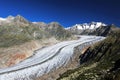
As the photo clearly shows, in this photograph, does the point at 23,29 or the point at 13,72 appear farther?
the point at 23,29

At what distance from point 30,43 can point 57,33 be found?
59.2 m

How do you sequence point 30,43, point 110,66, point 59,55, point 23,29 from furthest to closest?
1. point 23,29
2. point 30,43
3. point 59,55
4. point 110,66

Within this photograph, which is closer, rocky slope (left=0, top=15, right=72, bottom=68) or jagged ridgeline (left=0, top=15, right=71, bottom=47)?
rocky slope (left=0, top=15, right=72, bottom=68)

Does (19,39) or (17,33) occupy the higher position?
(17,33)

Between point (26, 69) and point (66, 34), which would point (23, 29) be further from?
point (26, 69)

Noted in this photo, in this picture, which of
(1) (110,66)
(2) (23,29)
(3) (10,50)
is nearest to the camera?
(1) (110,66)

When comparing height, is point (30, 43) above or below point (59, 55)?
above

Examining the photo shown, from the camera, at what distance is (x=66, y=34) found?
173000 mm

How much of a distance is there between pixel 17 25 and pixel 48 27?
58479 mm

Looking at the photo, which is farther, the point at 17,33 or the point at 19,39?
the point at 17,33

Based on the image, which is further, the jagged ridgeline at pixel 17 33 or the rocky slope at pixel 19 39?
the jagged ridgeline at pixel 17 33

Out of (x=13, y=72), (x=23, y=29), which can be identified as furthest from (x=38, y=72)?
(x=23, y=29)

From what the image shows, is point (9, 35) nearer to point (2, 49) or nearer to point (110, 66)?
point (2, 49)


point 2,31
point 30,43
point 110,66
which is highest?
point 2,31
